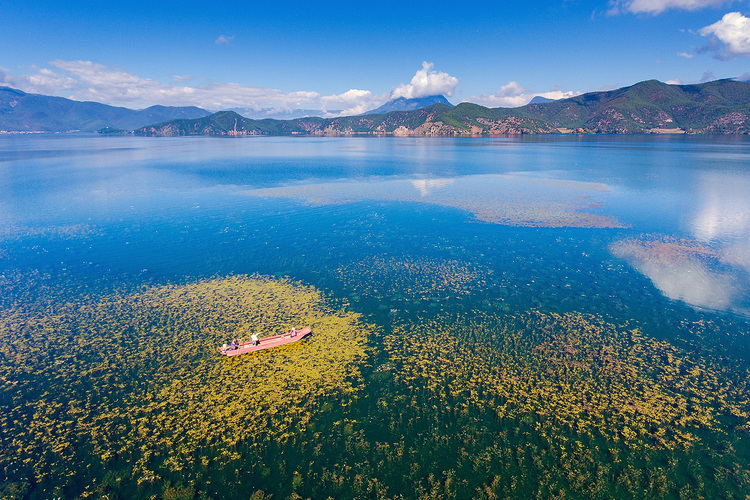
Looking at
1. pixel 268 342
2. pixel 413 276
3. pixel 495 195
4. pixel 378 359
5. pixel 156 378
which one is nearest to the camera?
pixel 156 378

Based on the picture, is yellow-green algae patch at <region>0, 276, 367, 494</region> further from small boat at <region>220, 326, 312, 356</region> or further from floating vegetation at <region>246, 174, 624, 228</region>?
floating vegetation at <region>246, 174, 624, 228</region>

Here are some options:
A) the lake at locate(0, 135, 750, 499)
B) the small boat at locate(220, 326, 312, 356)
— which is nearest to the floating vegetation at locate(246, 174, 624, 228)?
the lake at locate(0, 135, 750, 499)

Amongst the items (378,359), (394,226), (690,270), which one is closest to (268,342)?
(378,359)

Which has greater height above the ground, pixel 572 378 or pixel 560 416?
pixel 572 378

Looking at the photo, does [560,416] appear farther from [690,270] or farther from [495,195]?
[495,195]

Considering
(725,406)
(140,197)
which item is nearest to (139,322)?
(725,406)

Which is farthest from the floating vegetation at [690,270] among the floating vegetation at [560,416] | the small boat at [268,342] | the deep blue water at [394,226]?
the small boat at [268,342]
